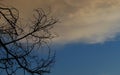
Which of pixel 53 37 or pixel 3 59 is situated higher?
pixel 53 37

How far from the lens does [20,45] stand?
40.3 ft

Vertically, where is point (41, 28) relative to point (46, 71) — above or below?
above

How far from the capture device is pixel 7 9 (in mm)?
11719

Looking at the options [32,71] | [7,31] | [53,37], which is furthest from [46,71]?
[7,31]

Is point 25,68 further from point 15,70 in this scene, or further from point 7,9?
point 7,9

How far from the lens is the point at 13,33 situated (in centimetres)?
1188

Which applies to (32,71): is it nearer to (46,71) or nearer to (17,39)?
(46,71)

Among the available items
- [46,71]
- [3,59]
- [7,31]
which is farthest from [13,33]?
[46,71]

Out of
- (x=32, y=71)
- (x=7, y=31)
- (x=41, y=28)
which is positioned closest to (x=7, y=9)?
(x=7, y=31)

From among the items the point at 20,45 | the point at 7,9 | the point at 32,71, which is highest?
the point at 7,9

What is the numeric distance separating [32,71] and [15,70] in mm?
696

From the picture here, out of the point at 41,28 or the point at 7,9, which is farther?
the point at 41,28

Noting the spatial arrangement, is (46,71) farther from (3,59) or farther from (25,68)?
(3,59)

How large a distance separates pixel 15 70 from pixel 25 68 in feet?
1.40
